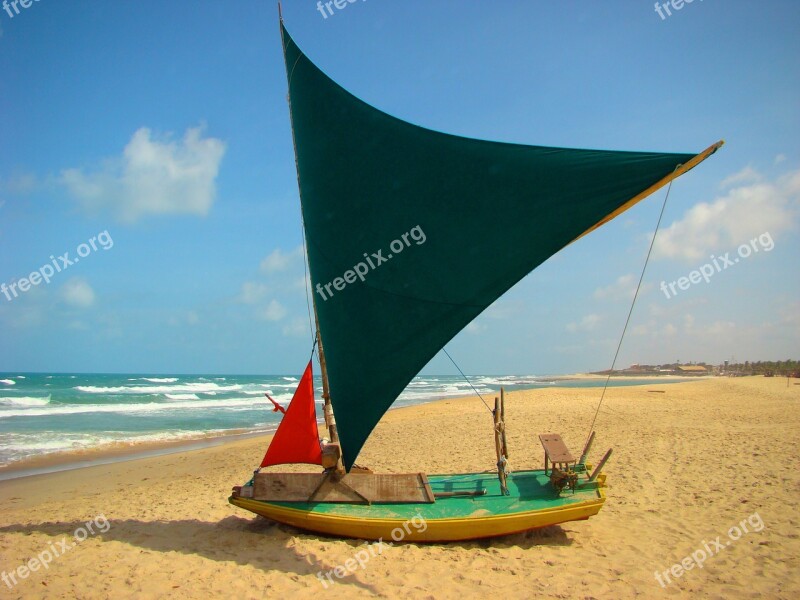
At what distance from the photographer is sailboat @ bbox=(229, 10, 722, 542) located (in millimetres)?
5324

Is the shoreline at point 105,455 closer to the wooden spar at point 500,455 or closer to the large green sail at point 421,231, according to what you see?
the wooden spar at point 500,455

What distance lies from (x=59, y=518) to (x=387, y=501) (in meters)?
5.43

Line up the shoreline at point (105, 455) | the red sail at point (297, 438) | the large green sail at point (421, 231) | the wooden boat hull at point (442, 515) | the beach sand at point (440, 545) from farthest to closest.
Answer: the shoreline at point (105, 455)
the red sail at point (297, 438)
the wooden boat hull at point (442, 515)
the large green sail at point (421, 231)
the beach sand at point (440, 545)

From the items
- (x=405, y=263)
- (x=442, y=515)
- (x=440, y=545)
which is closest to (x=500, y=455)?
(x=442, y=515)

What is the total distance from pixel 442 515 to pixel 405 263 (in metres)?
A: 3.04

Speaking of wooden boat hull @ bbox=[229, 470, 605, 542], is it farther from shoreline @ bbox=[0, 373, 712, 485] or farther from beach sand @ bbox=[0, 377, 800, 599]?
shoreline @ bbox=[0, 373, 712, 485]

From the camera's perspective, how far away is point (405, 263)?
5582mm

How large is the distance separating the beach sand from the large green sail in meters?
1.44

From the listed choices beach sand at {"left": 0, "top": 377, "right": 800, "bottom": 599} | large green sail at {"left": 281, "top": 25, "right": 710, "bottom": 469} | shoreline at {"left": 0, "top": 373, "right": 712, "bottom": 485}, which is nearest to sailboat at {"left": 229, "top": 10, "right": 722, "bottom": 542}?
large green sail at {"left": 281, "top": 25, "right": 710, "bottom": 469}

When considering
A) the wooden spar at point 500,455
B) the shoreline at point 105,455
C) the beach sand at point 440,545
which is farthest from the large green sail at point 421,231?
the shoreline at point 105,455

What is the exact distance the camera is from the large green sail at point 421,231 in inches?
207

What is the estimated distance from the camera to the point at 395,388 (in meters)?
5.41

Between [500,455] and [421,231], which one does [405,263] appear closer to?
[421,231]

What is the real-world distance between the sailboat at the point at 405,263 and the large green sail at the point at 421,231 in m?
0.01
